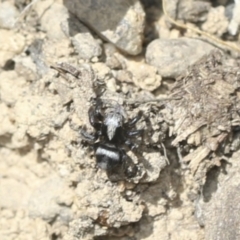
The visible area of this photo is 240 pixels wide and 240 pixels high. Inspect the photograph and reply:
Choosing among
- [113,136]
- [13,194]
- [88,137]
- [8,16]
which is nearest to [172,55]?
[113,136]

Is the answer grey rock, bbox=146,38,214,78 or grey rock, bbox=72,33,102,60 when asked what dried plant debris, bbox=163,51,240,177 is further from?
grey rock, bbox=72,33,102,60

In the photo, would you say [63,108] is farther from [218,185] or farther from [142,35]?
[218,185]

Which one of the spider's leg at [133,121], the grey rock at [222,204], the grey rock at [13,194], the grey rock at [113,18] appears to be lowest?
the grey rock at [222,204]

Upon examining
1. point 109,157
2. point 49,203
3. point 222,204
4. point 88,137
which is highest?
point 88,137

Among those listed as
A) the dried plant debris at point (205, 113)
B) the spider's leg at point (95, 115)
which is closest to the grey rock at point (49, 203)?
the spider's leg at point (95, 115)

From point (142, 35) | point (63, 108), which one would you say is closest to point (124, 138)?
point (63, 108)

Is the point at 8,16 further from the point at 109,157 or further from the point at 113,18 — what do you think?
the point at 109,157

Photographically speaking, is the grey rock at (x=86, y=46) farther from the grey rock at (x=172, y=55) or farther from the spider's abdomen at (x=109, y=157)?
the spider's abdomen at (x=109, y=157)
